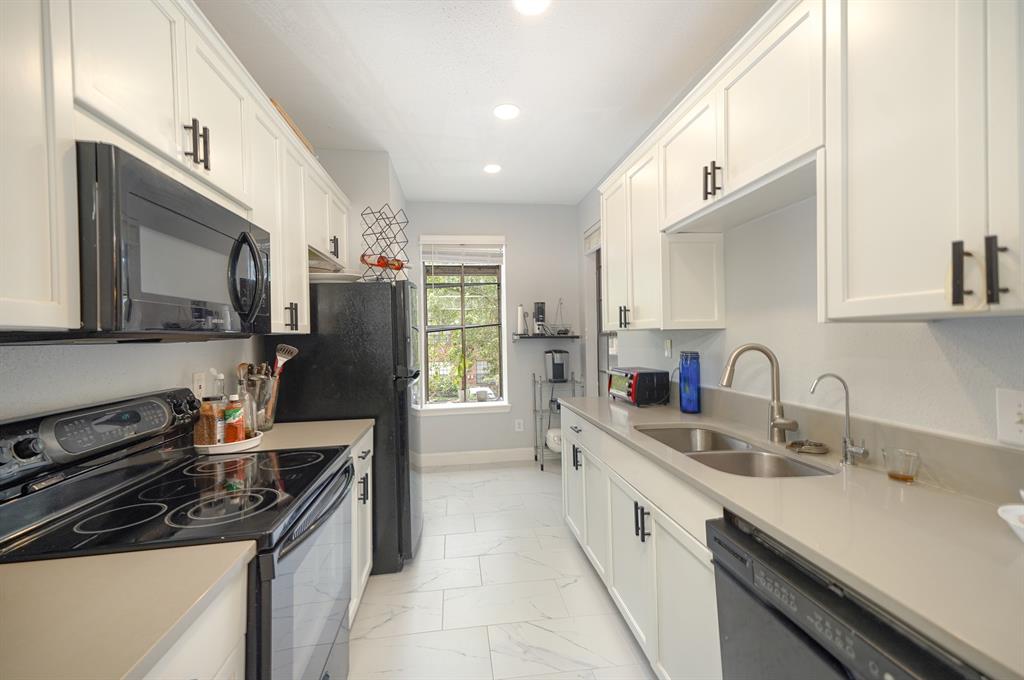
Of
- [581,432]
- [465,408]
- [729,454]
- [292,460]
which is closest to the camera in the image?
[292,460]

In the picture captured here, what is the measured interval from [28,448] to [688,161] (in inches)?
91.2

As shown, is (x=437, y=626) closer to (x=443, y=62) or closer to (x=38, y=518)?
(x=38, y=518)

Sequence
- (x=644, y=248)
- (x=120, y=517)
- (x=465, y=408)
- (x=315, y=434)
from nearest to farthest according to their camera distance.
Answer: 1. (x=120, y=517)
2. (x=315, y=434)
3. (x=644, y=248)
4. (x=465, y=408)

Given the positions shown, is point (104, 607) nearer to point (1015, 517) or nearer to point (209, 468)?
point (209, 468)

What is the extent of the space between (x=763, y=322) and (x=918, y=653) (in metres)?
1.46

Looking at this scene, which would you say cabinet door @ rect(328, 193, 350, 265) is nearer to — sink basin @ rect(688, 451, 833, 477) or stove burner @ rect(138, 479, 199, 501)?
stove burner @ rect(138, 479, 199, 501)

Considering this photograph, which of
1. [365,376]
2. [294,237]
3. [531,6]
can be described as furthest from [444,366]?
[531,6]

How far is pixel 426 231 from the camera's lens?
436 centimetres

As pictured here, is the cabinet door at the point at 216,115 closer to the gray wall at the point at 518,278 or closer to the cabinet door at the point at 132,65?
the cabinet door at the point at 132,65

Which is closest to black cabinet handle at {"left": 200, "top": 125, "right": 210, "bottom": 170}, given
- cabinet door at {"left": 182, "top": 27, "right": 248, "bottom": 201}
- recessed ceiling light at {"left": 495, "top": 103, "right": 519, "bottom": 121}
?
cabinet door at {"left": 182, "top": 27, "right": 248, "bottom": 201}

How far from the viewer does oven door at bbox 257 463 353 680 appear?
1017 mm

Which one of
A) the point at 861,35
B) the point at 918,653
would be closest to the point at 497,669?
the point at 918,653

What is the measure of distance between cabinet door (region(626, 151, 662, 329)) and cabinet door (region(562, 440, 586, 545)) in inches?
33.2

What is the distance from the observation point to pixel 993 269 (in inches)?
32.0
